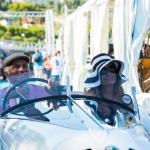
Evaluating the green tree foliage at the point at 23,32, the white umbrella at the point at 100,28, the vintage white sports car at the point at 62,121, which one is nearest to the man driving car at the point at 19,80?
the vintage white sports car at the point at 62,121

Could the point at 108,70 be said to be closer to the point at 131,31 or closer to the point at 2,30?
the point at 131,31

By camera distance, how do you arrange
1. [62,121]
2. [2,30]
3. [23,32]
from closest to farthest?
[62,121] → [2,30] → [23,32]

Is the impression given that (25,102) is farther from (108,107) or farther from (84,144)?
(84,144)


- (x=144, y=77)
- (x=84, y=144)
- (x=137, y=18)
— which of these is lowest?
(x=144, y=77)

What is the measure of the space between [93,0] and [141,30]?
119 inches

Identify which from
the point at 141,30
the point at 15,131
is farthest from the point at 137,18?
the point at 15,131

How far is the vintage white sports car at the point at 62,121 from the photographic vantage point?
317 centimetres

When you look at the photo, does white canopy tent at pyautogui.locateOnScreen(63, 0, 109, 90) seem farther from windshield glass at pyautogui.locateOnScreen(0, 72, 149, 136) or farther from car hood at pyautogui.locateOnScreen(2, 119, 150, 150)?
car hood at pyautogui.locateOnScreen(2, 119, 150, 150)

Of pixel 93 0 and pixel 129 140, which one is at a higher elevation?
pixel 93 0

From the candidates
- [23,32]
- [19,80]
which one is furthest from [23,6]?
[19,80]

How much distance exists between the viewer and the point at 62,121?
11.8 feet

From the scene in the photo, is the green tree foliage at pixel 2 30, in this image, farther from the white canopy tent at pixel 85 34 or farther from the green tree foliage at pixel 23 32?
the white canopy tent at pixel 85 34

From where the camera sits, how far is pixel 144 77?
30.9ft

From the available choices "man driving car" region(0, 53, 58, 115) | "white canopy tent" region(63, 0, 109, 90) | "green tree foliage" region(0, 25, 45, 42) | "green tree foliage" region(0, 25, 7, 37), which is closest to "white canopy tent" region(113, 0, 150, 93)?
"white canopy tent" region(63, 0, 109, 90)
